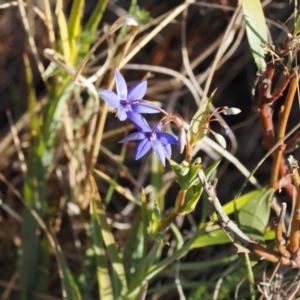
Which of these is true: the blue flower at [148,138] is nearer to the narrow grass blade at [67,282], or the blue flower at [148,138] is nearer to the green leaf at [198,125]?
the green leaf at [198,125]

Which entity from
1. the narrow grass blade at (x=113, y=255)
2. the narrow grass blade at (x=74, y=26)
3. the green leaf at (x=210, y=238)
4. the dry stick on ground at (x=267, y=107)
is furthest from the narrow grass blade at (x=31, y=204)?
the dry stick on ground at (x=267, y=107)

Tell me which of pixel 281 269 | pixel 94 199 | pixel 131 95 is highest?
pixel 131 95

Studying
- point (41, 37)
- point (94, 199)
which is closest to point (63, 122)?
point (94, 199)

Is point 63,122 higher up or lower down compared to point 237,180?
higher up

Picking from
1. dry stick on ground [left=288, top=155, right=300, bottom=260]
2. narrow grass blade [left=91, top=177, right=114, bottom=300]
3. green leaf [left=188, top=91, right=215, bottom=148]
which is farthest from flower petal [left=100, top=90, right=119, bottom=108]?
narrow grass blade [left=91, top=177, right=114, bottom=300]

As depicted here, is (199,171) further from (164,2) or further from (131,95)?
(164,2)

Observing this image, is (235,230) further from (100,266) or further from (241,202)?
(100,266)

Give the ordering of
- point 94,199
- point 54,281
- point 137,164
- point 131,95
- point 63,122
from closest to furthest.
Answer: point 131,95 < point 94,199 < point 63,122 < point 54,281 < point 137,164
